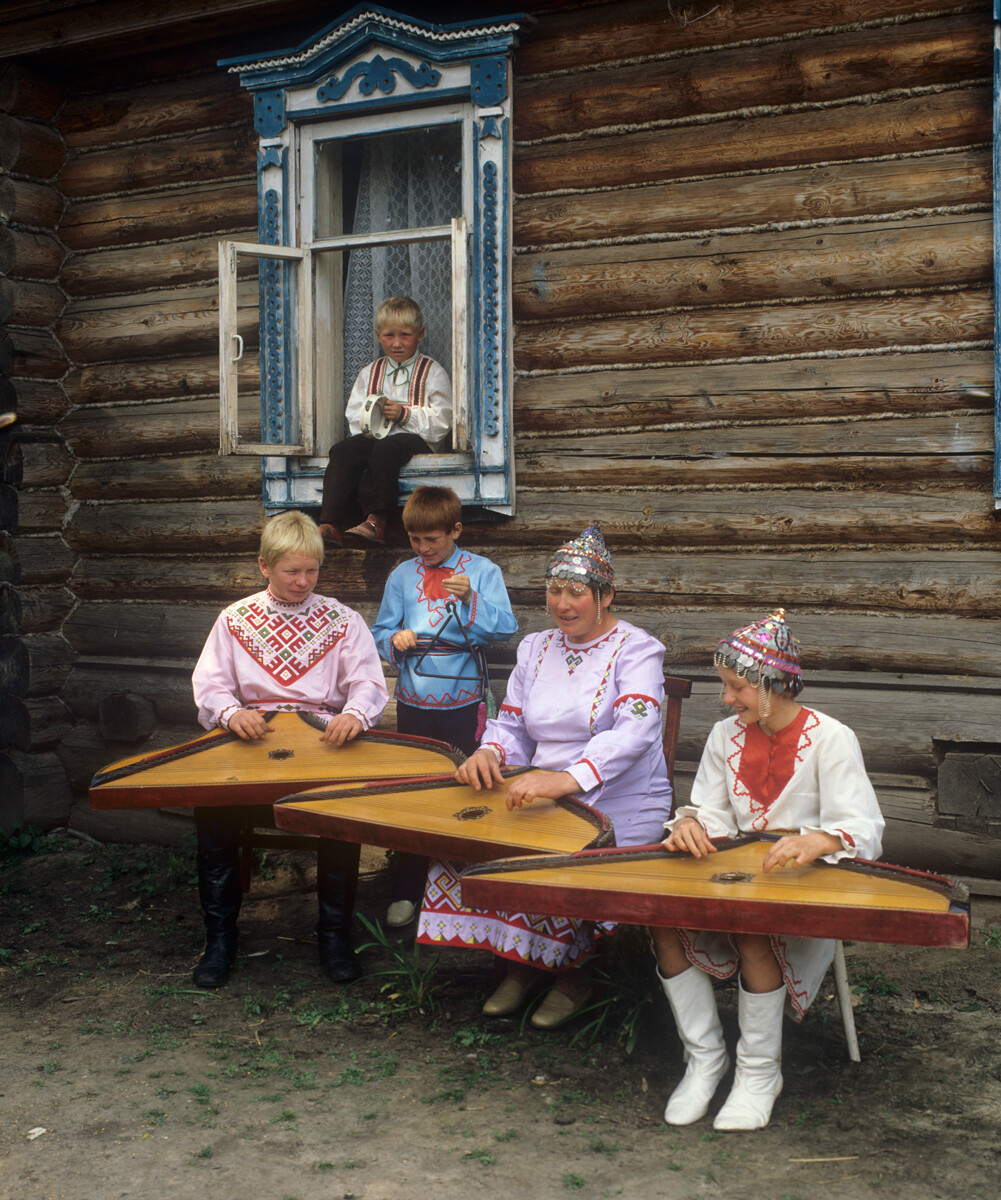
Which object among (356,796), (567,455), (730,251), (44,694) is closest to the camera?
(356,796)

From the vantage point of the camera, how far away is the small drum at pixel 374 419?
199 inches

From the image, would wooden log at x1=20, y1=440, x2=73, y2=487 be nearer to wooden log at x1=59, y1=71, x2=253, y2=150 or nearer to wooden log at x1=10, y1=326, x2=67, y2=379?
wooden log at x1=10, y1=326, x2=67, y2=379

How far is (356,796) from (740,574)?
202cm

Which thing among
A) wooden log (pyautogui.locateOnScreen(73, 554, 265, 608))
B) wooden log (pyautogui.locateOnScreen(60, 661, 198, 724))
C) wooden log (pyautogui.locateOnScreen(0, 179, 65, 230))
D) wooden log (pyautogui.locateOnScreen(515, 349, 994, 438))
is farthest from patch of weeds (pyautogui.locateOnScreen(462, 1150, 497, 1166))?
wooden log (pyautogui.locateOnScreen(0, 179, 65, 230))

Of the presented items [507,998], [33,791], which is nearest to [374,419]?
[507,998]

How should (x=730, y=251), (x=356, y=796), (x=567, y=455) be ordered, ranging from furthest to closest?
(x=567, y=455)
(x=730, y=251)
(x=356, y=796)

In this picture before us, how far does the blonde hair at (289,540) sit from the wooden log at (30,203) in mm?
2883

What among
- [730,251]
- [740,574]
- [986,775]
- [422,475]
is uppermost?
[730,251]

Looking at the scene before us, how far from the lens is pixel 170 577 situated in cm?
585

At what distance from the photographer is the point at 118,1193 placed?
2.63m

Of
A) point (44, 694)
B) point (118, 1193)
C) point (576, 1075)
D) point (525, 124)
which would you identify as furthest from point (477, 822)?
point (44, 694)

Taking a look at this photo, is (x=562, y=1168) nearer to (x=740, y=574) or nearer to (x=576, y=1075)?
(x=576, y=1075)

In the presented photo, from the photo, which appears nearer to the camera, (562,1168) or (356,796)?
(562,1168)

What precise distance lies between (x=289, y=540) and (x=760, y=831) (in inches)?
74.5
